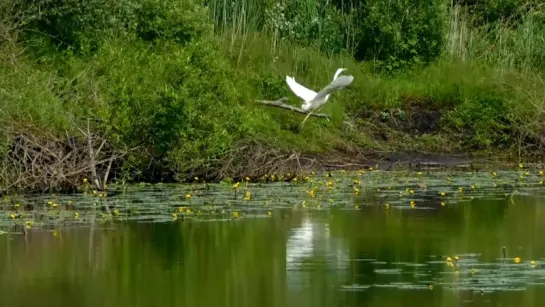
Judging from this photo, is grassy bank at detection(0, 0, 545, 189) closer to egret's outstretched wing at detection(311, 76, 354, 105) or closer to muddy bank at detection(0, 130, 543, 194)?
muddy bank at detection(0, 130, 543, 194)

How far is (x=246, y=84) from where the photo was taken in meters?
24.1

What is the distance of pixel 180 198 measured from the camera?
1678cm

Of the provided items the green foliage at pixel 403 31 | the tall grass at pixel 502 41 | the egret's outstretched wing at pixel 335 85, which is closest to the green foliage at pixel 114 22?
the egret's outstretched wing at pixel 335 85

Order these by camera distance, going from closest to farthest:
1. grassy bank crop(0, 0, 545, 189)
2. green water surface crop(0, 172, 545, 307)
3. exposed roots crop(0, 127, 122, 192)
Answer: green water surface crop(0, 172, 545, 307), exposed roots crop(0, 127, 122, 192), grassy bank crop(0, 0, 545, 189)

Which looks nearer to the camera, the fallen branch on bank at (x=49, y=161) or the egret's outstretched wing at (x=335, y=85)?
the fallen branch on bank at (x=49, y=161)

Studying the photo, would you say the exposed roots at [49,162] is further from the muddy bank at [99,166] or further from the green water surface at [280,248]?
the green water surface at [280,248]

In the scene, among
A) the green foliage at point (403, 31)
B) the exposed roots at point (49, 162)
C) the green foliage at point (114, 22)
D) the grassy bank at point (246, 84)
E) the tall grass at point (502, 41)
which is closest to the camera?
the exposed roots at point (49, 162)

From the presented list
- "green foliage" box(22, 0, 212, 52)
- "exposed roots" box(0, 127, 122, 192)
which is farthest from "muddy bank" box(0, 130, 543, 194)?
"green foliage" box(22, 0, 212, 52)

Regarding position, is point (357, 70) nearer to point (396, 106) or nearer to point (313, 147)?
point (396, 106)

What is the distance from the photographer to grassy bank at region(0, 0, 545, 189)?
18156 mm

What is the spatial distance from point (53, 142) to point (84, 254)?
516cm

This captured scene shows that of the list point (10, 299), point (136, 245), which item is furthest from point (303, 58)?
point (10, 299)

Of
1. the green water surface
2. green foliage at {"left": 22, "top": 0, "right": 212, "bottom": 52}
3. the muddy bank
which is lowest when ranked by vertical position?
the green water surface

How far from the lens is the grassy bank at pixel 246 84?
1816cm
